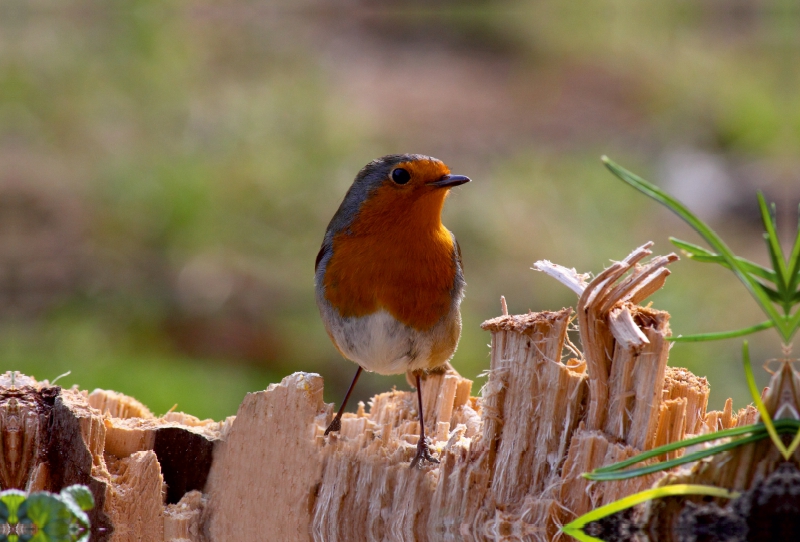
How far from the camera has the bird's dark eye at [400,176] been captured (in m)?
3.85

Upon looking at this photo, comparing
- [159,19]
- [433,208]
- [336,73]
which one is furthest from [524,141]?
[433,208]

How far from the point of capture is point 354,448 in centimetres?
319

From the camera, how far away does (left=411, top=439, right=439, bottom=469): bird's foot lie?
3.15 metres

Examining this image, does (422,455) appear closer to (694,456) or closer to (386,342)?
(386,342)

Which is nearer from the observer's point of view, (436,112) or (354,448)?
(354,448)

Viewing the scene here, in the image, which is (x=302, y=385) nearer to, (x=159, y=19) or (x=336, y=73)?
(x=159, y=19)

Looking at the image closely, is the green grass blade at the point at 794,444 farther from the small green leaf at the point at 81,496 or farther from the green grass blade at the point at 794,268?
the small green leaf at the point at 81,496

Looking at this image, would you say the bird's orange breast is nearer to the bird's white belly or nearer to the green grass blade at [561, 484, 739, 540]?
the bird's white belly

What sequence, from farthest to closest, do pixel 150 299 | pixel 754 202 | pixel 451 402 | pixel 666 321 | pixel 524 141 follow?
1. pixel 524 141
2. pixel 754 202
3. pixel 150 299
4. pixel 451 402
5. pixel 666 321

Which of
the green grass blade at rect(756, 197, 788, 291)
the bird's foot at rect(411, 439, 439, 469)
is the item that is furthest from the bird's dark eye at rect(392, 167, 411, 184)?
the green grass blade at rect(756, 197, 788, 291)

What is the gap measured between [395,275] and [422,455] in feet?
2.58

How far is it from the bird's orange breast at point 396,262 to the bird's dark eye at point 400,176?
48 mm

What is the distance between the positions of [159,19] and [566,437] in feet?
30.8

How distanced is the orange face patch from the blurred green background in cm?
282
